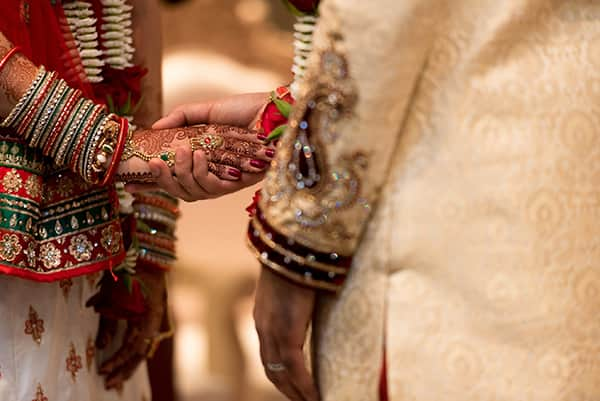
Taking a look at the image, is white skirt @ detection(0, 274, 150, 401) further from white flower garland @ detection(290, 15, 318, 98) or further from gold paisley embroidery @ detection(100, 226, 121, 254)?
white flower garland @ detection(290, 15, 318, 98)

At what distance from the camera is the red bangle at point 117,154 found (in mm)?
1126

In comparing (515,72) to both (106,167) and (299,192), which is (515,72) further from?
(106,167)

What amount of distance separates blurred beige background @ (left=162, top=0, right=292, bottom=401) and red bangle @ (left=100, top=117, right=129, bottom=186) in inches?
66.5

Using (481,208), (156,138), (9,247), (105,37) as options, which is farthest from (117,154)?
(481,208)

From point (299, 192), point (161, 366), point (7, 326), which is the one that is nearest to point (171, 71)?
point (161, 366)

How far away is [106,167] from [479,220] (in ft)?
1.53

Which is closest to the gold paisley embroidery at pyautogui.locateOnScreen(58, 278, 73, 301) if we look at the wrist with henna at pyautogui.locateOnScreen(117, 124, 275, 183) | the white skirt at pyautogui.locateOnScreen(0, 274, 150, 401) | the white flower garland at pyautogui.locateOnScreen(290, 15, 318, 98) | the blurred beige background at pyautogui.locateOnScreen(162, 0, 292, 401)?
the white skirt at pyautogui.locateOnScreen(0, 274, 150, 401)

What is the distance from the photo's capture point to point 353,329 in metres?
0.92

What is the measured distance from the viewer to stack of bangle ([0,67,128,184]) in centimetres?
109

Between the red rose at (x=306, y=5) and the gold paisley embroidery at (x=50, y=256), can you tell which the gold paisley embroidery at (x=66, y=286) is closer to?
the gold paisley embroidery at (x=50, y=256)

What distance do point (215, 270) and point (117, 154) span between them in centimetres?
199

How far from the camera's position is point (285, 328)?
0.94 metres

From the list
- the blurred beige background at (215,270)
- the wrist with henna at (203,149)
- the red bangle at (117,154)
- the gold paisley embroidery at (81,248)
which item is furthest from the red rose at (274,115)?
the blurred beige background at (215,270)

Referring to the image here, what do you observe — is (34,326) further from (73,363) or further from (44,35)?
(44,35)
